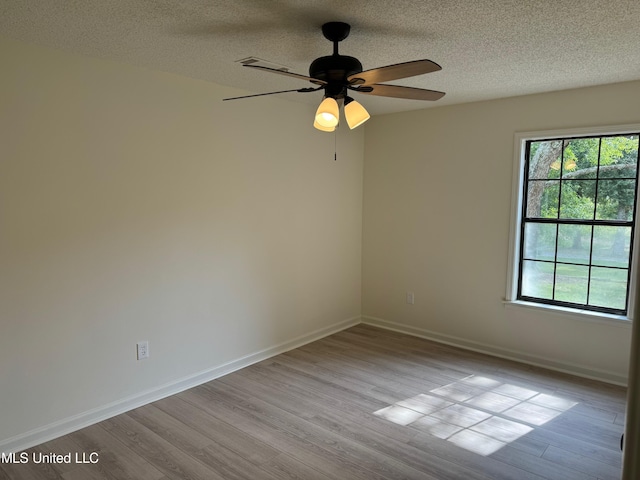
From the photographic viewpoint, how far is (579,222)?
368 cm

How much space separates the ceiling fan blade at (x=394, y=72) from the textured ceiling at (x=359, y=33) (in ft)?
0.97

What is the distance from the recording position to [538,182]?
153 inches

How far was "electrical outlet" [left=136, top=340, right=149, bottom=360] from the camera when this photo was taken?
10.3ft

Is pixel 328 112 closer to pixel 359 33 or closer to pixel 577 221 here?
pixel 359 33

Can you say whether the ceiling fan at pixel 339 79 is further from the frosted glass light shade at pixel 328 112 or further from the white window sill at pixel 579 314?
the white window sill at pixel 579 314

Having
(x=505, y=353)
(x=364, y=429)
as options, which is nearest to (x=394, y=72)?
(x=364, y=429)

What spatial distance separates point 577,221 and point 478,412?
1.83 meters

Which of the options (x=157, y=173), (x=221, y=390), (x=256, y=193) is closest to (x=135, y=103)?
(x=157, y=173)

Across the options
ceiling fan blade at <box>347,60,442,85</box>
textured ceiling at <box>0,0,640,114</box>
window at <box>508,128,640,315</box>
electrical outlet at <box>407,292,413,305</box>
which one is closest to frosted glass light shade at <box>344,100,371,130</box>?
ceiling fan blade at <box>347,60,442,85</box>

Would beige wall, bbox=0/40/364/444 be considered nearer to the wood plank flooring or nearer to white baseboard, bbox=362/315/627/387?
the wood plank flooring

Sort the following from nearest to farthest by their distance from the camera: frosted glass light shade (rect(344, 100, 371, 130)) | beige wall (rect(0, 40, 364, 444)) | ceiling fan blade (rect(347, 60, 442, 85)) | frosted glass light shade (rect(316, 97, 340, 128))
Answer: ceiling fan blade (rect(347, 60, 442, 85))
frosted glass light shade (rect(316, 97, 340, 128))
frosted glass light shade (rect(344, 100, 371, 130))
beige wall (rect(0, 40, 364, 444))

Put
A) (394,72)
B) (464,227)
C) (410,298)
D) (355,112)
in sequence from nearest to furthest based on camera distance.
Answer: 1. (394,72)
2. (355,112)
3. (464,227)
4. (410,298)

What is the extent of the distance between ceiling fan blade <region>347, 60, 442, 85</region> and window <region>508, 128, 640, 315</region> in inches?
88.0

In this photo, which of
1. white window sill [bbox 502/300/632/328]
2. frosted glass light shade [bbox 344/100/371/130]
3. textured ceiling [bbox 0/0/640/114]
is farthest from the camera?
white window sill [bbox 502/300/632/328]
